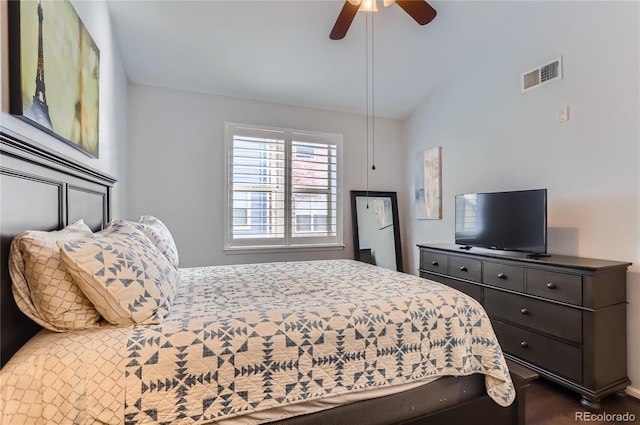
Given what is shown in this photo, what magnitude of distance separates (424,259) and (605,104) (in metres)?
1.96

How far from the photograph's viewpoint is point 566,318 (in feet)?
7.13

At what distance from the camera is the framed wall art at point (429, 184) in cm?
402

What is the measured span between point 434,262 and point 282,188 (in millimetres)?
1927

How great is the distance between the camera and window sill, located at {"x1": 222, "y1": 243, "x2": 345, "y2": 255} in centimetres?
371

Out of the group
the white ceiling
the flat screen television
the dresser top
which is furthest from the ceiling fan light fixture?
the dresser top

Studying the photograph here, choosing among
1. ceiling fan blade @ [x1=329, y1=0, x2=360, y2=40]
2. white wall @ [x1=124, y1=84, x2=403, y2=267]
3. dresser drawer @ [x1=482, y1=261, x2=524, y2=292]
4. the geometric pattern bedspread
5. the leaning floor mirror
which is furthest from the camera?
the leaning floor mirror

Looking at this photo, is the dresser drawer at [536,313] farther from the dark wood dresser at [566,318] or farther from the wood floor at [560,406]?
the wood floor at [560,406]

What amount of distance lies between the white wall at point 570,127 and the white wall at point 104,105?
134 inches

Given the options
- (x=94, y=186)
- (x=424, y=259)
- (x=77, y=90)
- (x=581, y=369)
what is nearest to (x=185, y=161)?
(x=94, y=186)

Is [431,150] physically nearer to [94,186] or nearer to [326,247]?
[326,247]

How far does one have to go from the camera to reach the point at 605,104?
7.85 ft

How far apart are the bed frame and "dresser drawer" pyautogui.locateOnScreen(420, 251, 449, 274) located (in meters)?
1.63

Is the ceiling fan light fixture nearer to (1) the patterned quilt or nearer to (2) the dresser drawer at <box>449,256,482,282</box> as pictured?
(1) the patterned quilt

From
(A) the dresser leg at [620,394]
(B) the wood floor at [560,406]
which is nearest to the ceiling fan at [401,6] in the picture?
(B) the wood floor at [560,406]
